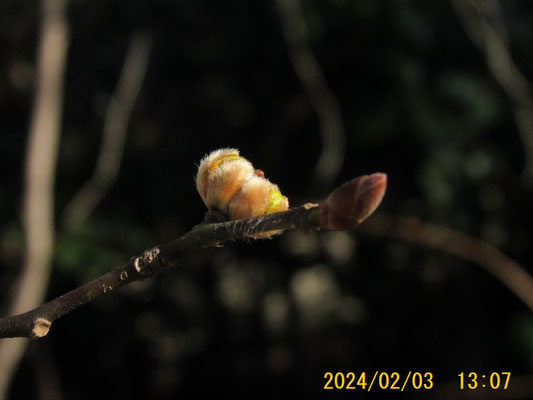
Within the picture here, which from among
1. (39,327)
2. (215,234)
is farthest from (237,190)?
(39,327)

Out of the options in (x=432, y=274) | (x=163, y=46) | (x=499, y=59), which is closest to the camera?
(x=499, y=59)

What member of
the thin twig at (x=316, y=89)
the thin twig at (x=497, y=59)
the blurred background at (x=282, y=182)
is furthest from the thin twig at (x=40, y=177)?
the thin twig at (x=497, y=59)

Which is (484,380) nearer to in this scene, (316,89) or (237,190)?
(316,89)

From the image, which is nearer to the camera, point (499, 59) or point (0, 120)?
point (499, 59)

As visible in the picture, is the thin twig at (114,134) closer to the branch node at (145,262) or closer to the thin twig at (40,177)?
the thin twig at (40,177)

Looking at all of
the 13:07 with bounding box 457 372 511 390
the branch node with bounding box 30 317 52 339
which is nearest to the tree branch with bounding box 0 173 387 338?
the branch node with bounding box 30 317 52 339

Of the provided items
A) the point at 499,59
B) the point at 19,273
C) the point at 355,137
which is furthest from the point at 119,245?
the point at 499,59

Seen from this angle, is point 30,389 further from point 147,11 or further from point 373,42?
point 373,42
